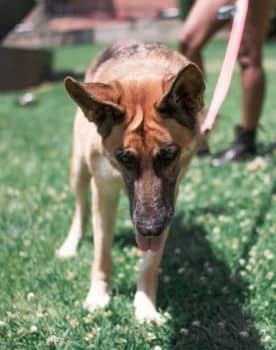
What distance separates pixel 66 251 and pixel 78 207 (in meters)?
0.36

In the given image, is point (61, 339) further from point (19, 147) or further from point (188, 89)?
point (19, 147)

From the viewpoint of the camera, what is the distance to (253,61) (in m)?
Result: 6.00

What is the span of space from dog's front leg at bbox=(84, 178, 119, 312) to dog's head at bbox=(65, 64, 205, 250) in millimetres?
508

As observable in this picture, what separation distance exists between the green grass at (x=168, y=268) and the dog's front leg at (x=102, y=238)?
10cm

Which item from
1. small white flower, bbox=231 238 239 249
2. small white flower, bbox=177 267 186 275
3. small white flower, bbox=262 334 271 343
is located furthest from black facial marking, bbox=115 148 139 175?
small white flower, bbox=231 238 239 249

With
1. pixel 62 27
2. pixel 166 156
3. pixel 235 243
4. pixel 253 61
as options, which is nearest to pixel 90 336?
pixel 166 156

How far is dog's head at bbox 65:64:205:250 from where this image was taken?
289cm

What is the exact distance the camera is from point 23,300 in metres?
3.60

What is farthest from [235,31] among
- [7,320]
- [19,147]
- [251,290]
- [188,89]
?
[19,147]

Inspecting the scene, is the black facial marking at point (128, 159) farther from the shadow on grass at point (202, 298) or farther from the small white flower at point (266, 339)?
the small white flower at point (266, 339)

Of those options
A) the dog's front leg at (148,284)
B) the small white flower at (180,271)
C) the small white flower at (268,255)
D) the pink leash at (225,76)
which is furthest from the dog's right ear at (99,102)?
the small white flower at (268,255)

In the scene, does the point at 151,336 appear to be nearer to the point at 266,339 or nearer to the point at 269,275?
the point at 266,339

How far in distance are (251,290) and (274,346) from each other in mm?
611

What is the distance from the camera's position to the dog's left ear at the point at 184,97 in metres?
2.88
